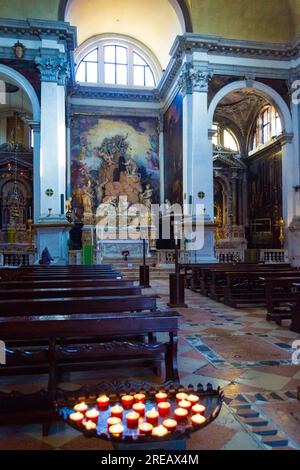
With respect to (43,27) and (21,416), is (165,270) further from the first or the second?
(21,416)

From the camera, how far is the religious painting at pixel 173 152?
18656 mm

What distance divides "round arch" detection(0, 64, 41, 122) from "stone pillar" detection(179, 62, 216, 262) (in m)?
6.01

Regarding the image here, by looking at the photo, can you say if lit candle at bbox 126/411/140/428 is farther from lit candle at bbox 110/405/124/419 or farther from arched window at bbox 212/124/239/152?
arched window at bbox 212/124/239/152

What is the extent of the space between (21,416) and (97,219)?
19.5 meters

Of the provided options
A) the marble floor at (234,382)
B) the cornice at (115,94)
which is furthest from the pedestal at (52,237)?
the cornice at (115,94)

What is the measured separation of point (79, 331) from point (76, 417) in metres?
1.08

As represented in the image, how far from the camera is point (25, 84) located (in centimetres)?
1554

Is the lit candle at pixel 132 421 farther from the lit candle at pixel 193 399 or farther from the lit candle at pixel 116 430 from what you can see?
the lit candle at pixel 193 399

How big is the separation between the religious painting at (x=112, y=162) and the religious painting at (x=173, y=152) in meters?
1.05

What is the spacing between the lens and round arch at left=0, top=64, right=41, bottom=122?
50.6 feet

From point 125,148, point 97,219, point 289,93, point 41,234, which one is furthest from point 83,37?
point 41,234

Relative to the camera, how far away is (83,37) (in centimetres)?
2234

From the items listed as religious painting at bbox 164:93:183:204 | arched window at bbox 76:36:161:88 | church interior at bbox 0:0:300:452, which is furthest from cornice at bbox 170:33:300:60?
arched window at bbox 76:36:161:88

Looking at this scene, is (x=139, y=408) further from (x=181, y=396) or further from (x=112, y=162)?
(x=112, y=162)
